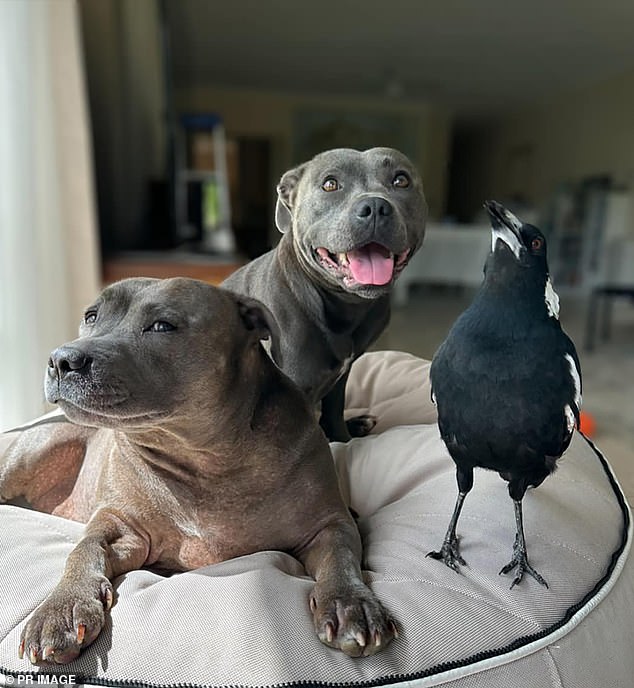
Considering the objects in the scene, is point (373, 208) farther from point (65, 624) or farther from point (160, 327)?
point (65, 624)

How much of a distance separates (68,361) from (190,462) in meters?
0.26

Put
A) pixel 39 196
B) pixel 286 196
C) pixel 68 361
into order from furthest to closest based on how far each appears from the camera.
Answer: pixel 39 196, pixel 286 196, pixel 68 361

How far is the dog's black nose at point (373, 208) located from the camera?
909 millimetres

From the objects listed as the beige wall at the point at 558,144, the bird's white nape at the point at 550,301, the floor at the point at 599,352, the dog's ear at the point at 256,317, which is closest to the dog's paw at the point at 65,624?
the dog's ear at the point at 256,317

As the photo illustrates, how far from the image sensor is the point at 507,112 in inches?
381

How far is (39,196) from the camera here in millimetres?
2238

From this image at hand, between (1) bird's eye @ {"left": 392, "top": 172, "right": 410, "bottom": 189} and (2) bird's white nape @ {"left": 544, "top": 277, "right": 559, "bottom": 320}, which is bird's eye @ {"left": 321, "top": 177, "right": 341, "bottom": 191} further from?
(2) bird's white nape @ {"left": 544, "top": 277, "right": 559, "bottom": 320}

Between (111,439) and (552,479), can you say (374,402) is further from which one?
(111,439)

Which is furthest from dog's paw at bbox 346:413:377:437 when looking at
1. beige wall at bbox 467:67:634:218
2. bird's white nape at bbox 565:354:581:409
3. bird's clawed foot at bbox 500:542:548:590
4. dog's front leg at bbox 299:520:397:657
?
beige wall at bbox 467:67:634:218

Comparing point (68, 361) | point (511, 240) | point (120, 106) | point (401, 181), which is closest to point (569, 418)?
point (511, 240)

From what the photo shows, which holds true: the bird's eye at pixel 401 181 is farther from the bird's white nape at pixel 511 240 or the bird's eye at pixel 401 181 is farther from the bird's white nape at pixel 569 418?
the bird's white nape at pixel 569 418

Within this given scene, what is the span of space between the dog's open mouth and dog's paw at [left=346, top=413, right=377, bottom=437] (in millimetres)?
458

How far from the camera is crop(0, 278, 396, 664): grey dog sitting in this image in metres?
0.74

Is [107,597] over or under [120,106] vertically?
under
